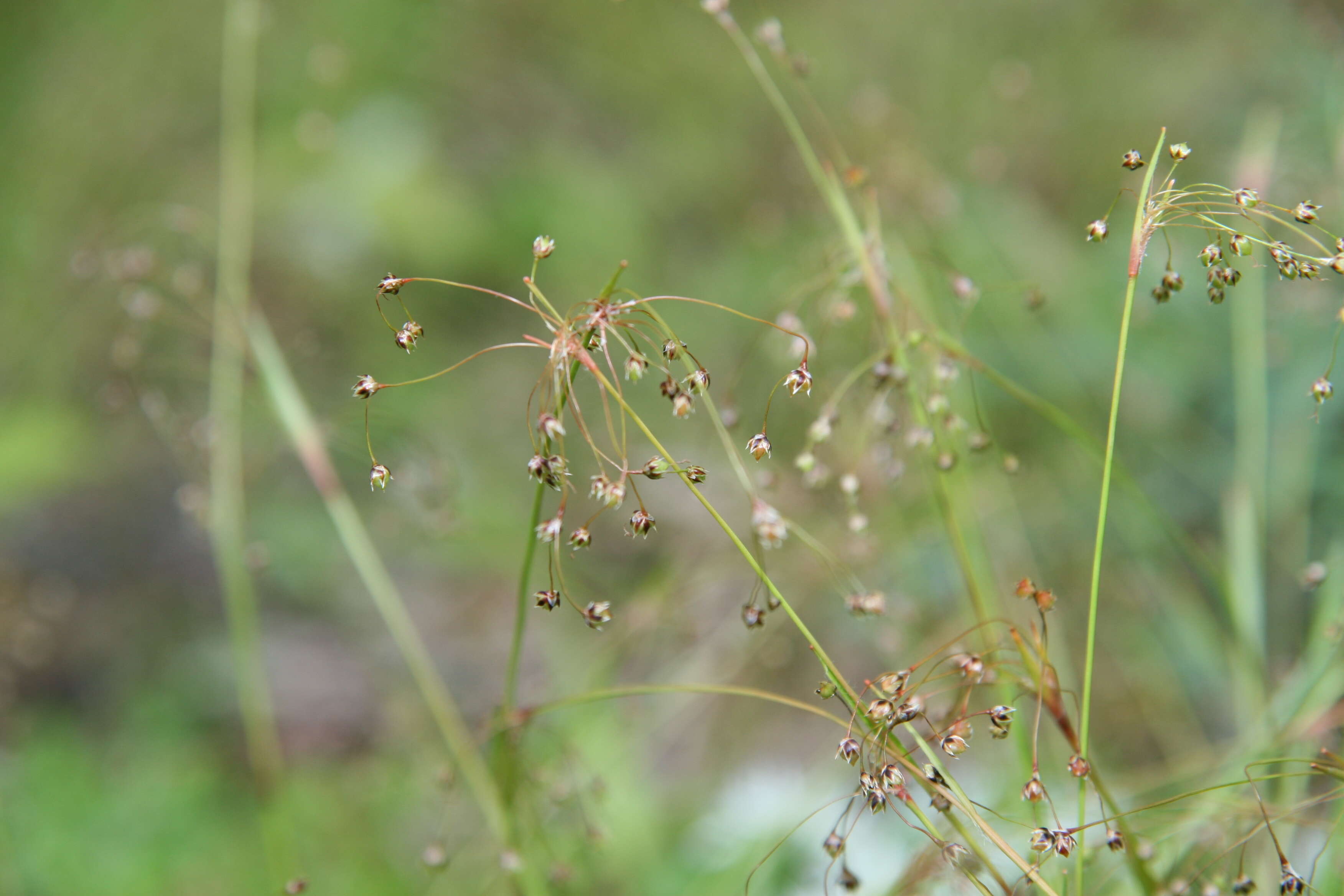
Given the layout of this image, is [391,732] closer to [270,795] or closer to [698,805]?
[270,795]

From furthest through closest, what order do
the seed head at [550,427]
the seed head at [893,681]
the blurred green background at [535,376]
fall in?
the blurred green background at [535,376]
the seed head at [893,681]
the seed head at [550,427]

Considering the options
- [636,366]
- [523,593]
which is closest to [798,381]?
[636,366]

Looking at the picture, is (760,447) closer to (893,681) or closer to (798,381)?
(798,381)

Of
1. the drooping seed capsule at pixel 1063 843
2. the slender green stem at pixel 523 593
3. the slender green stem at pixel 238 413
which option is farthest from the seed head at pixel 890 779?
the slender green stem at pixel 238 413

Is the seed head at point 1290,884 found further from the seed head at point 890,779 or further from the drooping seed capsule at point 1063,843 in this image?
the seed head at point 890,779

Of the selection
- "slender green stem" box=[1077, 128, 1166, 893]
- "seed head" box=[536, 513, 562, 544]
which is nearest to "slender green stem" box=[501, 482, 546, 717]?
"seed head" box=[536, 513, 562, 544]

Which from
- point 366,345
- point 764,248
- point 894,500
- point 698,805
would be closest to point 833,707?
point 698,805

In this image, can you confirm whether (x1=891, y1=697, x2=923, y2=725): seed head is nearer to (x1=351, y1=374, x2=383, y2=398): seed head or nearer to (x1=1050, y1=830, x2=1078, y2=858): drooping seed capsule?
(x1=1050, y1=830, x2=1078, y2=858): drooping seed capsule
